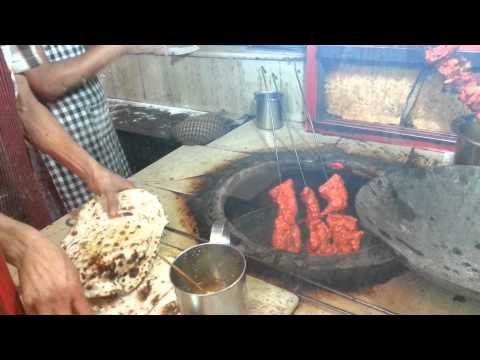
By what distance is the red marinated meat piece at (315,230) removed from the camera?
5.59ft

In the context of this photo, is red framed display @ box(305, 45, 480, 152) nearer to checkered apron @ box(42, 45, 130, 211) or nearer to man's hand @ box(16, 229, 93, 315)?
checkered apron @ box(42, 45, 130, 211)

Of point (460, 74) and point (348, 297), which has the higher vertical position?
point (460, 74)

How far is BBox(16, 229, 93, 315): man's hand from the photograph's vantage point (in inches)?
39.9

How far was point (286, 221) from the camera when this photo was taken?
1.90 metres

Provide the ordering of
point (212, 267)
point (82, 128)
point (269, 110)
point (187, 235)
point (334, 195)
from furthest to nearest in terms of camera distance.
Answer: point (269, 110) < point (82, 128) < point (334, 195) < point (187, 235) < point (212, 267)

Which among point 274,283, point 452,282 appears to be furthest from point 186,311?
point 452,282

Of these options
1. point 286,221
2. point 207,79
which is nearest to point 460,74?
point 286,221

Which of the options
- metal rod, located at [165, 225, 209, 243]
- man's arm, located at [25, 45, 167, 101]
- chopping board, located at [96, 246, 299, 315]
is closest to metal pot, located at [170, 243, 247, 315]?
chopping board, located at [96, 246, 299, 315]

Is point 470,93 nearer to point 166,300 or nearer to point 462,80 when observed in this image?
point 462,80

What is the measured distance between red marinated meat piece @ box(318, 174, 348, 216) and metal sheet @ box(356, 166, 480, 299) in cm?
23

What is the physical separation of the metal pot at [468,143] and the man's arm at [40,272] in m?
1.90

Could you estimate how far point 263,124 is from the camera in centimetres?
299

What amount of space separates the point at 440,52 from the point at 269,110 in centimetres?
135
